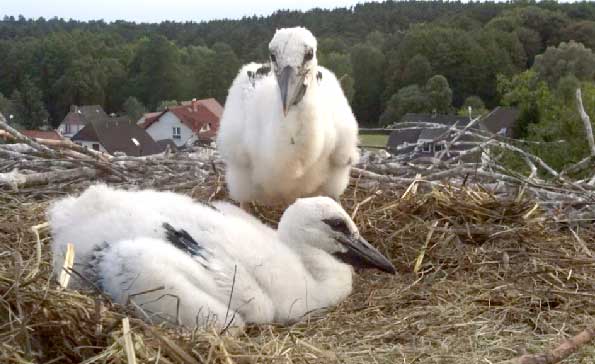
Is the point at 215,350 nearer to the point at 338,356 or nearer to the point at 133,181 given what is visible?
the point at 338,356

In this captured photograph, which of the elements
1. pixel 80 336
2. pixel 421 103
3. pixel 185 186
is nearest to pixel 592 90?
pixel 421 103

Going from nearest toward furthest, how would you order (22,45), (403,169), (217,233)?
(217,233), (403,169), (22,45)

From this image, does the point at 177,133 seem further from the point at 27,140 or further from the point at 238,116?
the point at 238,116

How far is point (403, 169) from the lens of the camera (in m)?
5.39

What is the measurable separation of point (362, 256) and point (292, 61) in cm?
95

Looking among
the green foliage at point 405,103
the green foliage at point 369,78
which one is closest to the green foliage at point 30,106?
the green foliage at point 369,78

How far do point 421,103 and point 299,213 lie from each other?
20.2 meters

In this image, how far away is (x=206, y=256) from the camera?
2971 mm

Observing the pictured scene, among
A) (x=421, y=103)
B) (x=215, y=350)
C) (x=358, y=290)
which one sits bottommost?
(x=421, y=103)

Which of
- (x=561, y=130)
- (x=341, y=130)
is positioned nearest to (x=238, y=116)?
(x=341, y=130)

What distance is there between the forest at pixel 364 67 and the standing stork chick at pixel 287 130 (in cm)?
1342

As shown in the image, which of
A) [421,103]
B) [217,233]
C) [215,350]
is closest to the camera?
[215,350]

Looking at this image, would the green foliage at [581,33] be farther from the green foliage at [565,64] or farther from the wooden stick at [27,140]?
the wooden stick at [27,140]

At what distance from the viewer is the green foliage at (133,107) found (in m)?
25.8
